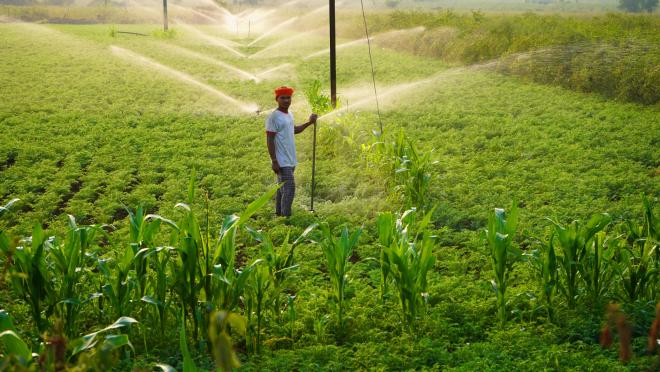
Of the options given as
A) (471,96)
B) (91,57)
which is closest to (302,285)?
(471,96)

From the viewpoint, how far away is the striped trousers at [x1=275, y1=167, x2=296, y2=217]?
7648mm

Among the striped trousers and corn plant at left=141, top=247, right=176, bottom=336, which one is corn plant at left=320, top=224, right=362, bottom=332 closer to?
corn plant at left=141, top=247, right=176, bottom=336

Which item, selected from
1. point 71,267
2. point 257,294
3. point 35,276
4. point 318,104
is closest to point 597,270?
point 257,294

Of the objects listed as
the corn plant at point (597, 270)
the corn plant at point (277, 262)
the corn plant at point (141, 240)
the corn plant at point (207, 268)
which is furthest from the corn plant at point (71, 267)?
the corn plant at point (597, 270)

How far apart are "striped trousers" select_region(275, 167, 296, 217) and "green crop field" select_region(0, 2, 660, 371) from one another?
0.92ft

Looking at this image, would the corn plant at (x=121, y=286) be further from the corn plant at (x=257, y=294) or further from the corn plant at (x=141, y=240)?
the corn plant at (x=257, y=294)

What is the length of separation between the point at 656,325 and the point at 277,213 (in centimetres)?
678

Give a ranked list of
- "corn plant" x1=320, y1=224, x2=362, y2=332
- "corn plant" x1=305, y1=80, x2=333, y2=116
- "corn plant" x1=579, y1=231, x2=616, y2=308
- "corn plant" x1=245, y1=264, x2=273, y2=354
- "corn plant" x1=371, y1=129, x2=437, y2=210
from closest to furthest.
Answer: "corn plant" x1=245, y1=264, x2=273, y2=354 < "corn plant" x1=320, y1=224, x2=362, y2=332 < "corn plant" x1=579, y1=231, x2=616, y2=308 < "corn plant" x1=371, y1=129, x2=437, y2=210 < "corn plant" x1=305, y1=80, x2=333, y2=116

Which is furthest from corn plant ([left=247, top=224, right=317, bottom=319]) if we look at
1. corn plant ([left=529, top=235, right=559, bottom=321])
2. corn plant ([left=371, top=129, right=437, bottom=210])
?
corn plant ([left=371, top=129, right=437, bottom=210])

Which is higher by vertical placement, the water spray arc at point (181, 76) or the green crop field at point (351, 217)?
the water spray arc at point (181, 76)

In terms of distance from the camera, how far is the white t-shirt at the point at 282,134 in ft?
24.7

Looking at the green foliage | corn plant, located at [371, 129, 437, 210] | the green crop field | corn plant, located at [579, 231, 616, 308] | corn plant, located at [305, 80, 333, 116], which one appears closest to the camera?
the green crop field

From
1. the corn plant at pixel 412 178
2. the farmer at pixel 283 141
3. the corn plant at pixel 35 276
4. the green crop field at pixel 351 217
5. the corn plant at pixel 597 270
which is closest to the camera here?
the corn plant at pixel 35 276

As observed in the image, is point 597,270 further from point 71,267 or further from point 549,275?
point 71,267
